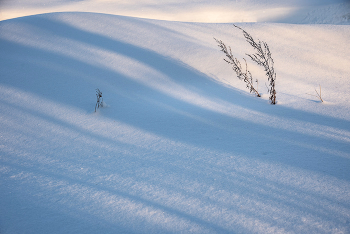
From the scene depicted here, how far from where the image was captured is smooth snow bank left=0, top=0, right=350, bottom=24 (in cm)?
1065

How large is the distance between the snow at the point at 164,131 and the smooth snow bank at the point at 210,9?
619 cm

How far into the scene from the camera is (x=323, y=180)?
1871 millimetres

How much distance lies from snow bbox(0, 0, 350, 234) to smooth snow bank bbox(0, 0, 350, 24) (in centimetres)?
619

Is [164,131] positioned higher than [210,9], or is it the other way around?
[210,9]

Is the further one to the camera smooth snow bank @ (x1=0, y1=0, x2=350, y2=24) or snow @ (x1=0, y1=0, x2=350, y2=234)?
smooth snow bank @ (x1=0, y1=0, x2=350, y2=24)

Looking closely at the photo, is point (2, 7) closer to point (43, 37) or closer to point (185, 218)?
point (43, 37)

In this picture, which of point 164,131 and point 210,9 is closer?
point 164,131

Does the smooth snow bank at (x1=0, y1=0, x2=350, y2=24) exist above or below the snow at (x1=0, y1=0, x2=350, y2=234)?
above

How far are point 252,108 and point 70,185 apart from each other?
2365 mm

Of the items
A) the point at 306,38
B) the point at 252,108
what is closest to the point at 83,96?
the point at 252,108

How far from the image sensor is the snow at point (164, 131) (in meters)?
1.69

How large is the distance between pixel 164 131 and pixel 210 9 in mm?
12674

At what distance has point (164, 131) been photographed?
8.91ft

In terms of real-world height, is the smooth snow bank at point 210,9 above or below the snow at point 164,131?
above
